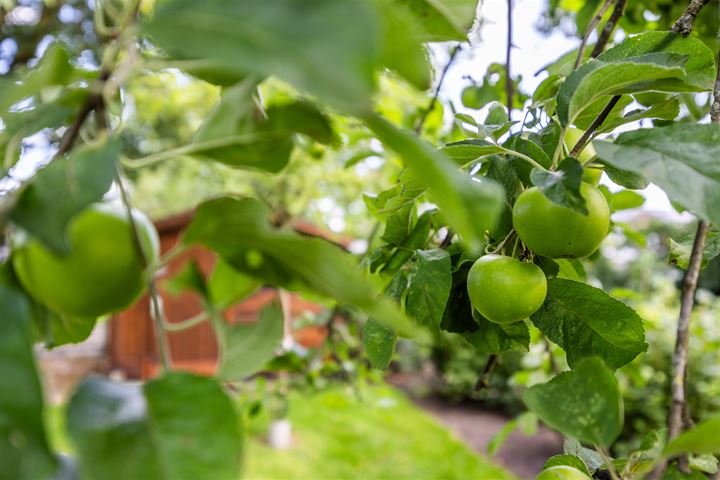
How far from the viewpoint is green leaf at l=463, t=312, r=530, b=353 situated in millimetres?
809

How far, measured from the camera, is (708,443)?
0.42 m

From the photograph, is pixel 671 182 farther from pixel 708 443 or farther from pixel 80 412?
pixel 80 412

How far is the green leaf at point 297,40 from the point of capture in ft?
0.83

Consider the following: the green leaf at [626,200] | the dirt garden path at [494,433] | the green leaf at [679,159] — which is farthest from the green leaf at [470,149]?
the dirt garden path at [494,433]

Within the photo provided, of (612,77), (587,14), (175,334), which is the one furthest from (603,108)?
(175,334)

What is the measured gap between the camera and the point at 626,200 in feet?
4.07

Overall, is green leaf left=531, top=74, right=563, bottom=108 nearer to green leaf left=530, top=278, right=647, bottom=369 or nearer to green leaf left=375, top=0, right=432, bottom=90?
green leaf left=530, top=278, right=647, bottom=369

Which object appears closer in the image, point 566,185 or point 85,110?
point 85,110

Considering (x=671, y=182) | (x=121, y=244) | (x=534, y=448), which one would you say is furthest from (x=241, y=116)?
(x=534, y=448)

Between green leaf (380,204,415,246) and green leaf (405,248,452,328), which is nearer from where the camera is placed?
green leaf (405,248,452,328)

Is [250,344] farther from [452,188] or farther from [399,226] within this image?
[399,226]

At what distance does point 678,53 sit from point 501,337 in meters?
0.41

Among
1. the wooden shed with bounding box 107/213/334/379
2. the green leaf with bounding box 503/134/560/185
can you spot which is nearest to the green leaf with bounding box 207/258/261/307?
the green leaf with bounding box 503/134/560/185

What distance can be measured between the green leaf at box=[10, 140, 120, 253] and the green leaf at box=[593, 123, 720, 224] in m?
0.43
